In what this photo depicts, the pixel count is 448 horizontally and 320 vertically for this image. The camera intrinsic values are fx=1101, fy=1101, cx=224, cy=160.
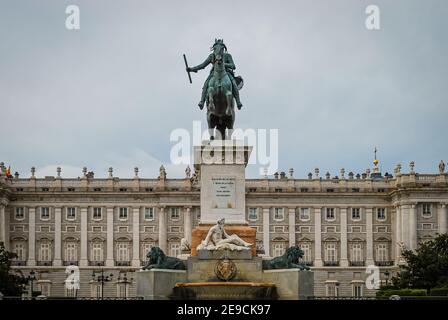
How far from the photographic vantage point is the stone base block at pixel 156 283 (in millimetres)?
27219

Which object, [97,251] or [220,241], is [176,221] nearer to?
[97,251]

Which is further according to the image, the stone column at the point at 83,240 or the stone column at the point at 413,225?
the stone column at the point at 83,240

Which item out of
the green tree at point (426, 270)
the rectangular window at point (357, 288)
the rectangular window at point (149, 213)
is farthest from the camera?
the rectangular window at point (149, 213)

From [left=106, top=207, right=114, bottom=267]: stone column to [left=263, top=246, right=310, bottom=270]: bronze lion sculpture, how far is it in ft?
301

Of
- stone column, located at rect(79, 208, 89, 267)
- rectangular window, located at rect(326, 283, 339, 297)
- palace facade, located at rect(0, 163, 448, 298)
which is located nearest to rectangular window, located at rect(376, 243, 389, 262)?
palace facade, located at rect(0, 163, 448, 298)

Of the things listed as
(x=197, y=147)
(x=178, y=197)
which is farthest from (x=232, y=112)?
(x=178, y=197)

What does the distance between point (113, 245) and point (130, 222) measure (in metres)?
3.09

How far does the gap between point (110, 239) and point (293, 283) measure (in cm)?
9297

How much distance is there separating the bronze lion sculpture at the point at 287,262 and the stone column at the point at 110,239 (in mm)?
91845

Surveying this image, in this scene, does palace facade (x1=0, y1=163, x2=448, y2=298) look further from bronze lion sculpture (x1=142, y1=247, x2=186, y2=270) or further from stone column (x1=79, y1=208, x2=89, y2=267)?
bronze lion sculpture (x1=142, y1=247, x2=186, y2=270)

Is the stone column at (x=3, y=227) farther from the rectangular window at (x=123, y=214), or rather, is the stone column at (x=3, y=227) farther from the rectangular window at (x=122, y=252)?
the rectangular window at (x=123, y=214)

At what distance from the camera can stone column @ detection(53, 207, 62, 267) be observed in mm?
118375

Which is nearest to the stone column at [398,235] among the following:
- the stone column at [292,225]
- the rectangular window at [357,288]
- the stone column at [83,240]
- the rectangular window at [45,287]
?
the rectangular window at [357,288]

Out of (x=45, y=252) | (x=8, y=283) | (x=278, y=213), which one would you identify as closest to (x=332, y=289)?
(x=278, y=213)
